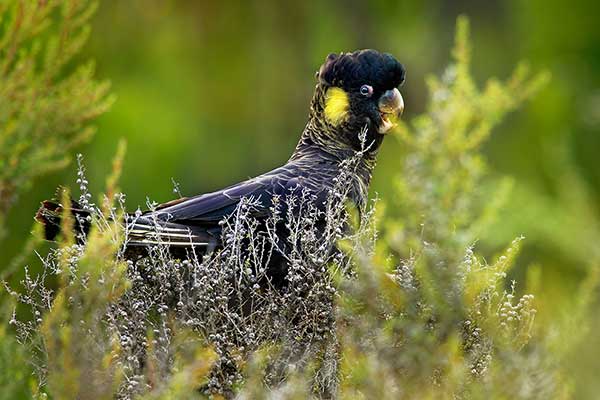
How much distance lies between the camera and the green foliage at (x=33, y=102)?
14.4 feet

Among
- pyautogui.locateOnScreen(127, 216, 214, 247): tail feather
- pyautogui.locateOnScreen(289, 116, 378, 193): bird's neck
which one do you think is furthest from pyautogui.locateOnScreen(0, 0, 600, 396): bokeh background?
pyautogui.locateOnScreen(127, 216, 214, 247): tail feather

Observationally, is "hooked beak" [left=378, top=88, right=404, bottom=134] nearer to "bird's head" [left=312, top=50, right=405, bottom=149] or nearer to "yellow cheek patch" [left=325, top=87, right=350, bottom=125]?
"bird's head" [left=312, top=50, right=405, bottom=149]

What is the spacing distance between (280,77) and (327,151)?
10.8 m

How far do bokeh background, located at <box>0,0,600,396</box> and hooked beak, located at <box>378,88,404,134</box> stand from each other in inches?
278

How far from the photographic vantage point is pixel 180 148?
16.9m

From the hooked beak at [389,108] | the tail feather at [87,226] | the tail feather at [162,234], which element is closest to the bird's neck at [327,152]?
the hooked beak at [389,108]

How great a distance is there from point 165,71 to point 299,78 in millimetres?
2772

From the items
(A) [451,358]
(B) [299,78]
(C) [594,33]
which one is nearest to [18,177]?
(A) [451,358]

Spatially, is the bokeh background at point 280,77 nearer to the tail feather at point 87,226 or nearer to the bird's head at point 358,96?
the bird's head at point 358,96

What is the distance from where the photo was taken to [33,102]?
178 inches

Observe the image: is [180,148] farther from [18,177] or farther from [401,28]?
[18,177]

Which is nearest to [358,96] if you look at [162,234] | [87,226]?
[162,234]

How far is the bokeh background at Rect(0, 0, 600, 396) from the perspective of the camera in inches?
507

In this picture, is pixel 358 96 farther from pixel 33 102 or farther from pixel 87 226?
pixel 87 226
